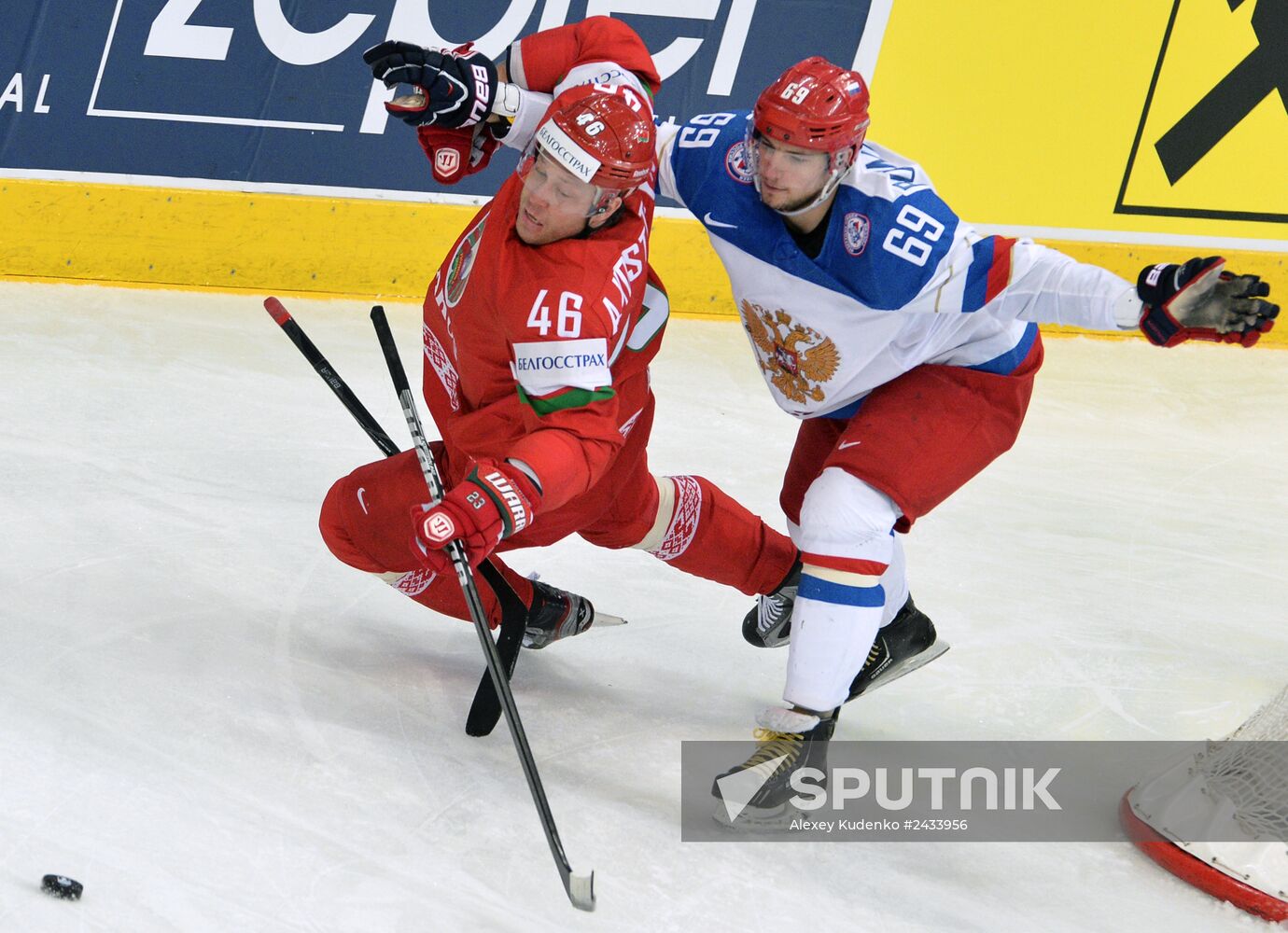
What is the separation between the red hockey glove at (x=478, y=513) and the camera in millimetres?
1938

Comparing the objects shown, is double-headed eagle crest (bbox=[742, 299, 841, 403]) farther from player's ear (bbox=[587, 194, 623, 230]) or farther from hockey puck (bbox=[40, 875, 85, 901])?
hockey puck (bbox=[40, 875, 85, 901])

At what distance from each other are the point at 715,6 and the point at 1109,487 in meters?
2.04

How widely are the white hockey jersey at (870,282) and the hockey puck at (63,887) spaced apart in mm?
1360

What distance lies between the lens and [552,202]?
2.06m

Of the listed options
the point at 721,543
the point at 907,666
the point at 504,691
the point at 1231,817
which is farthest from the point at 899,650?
the point at 504,691

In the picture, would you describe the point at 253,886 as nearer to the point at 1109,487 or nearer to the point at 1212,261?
the point at 1212,261

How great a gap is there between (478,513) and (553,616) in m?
0.69

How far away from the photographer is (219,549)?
2990 millimetres

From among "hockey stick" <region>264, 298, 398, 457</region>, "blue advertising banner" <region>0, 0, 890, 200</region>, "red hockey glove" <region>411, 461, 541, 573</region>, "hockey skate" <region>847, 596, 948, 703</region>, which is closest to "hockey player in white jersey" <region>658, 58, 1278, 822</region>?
"hockey skate" <region>847, 596, 948, 703</region>

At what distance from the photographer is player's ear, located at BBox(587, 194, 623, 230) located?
6.88ft

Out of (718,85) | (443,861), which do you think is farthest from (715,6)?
(443,861)

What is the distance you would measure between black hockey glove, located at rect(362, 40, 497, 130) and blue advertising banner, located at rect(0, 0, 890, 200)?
2199 mm

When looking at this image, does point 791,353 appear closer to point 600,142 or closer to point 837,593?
point 837,593

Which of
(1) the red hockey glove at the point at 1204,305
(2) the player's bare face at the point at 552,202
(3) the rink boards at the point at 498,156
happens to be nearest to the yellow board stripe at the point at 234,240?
(3) the rink boards at the point at 498,156
